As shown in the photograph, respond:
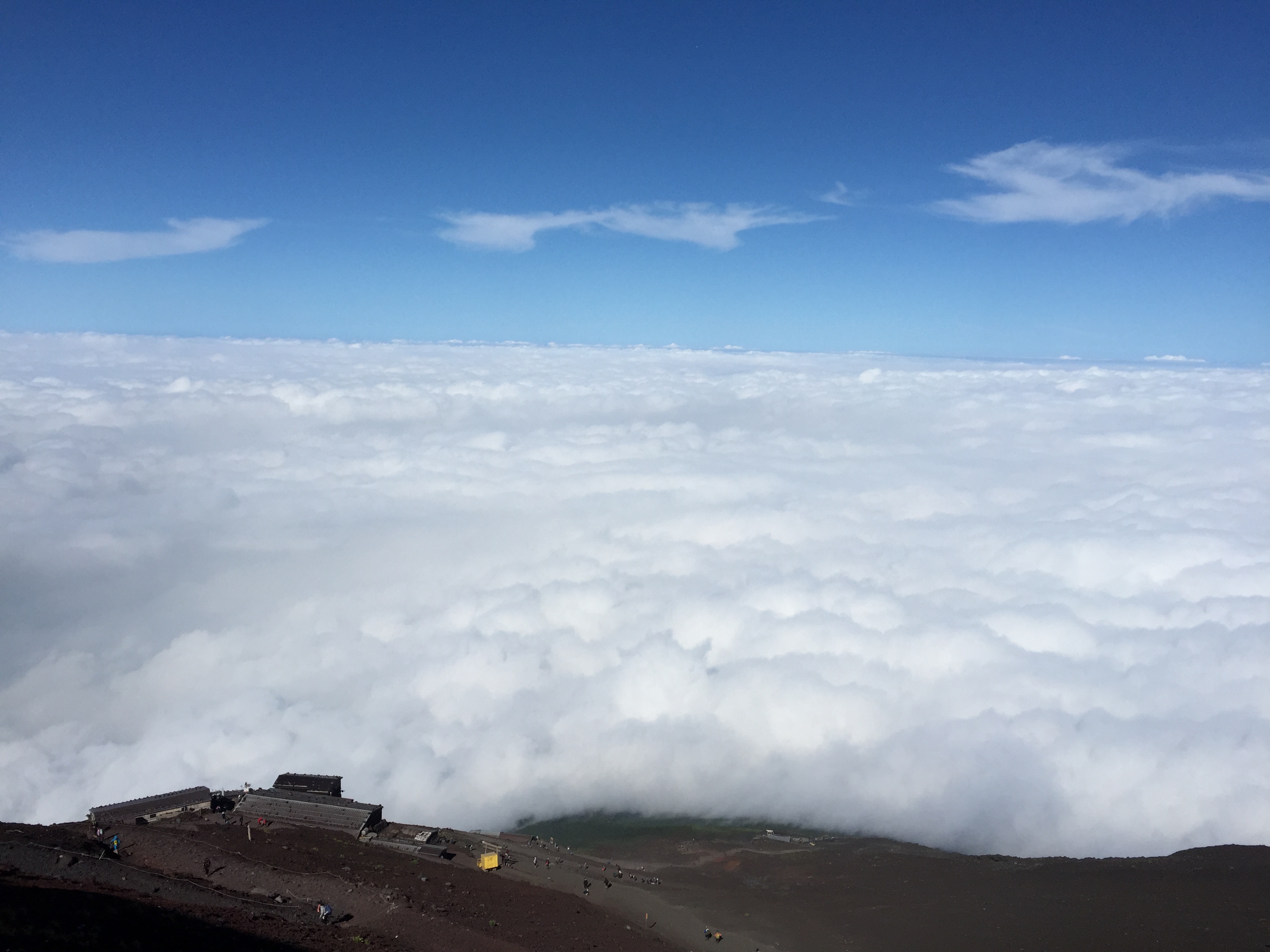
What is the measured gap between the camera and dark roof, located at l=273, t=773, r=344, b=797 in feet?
126

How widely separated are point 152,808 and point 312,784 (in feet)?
25.2

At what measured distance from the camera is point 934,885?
127ft

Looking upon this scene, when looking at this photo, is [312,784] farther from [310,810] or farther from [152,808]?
[152,808]

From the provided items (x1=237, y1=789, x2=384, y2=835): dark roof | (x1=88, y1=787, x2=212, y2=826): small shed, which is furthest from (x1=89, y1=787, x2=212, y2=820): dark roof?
(x1=237, y1=789, x2=384, y2=835): dark roof

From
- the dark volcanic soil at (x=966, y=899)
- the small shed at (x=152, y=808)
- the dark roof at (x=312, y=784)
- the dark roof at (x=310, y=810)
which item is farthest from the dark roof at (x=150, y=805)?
the dark volcanic soil at (x=966, y=899)

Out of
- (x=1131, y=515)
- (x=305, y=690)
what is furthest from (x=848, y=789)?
(x=1131, y=515)

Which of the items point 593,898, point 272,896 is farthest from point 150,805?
point 593,898

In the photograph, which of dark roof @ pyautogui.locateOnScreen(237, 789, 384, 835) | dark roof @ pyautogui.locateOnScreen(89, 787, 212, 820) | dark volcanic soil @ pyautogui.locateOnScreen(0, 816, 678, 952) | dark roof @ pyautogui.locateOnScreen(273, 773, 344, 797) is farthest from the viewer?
dark roof @ pyautogui.locateOnScreen(273, 773, 344, 797)

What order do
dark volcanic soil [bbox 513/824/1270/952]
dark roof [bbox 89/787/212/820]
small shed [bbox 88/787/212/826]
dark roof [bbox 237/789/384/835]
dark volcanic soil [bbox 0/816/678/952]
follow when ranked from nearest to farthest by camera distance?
dark volcanic soil [bbox 0/816/678/952] → dark volcanic soil [bbox 513/824/1270/952] → small shed [bbox 88/787/212/826] → dark roof [bbox 89/787/212/820] → dark roof [bbox 237/789/384/835]

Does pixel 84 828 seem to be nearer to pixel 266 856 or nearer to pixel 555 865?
pixel 266 856

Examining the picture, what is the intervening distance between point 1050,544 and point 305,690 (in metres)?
98.5

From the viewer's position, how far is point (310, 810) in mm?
35375

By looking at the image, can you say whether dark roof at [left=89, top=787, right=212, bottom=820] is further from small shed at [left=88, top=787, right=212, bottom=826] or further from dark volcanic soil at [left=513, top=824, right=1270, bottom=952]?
dark volcanic soil at [left=513, top=824, right=1270, bottom=952]

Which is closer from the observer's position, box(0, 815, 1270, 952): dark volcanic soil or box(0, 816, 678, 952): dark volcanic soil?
box(0, 816, 678, 952): dark volcanic soil
